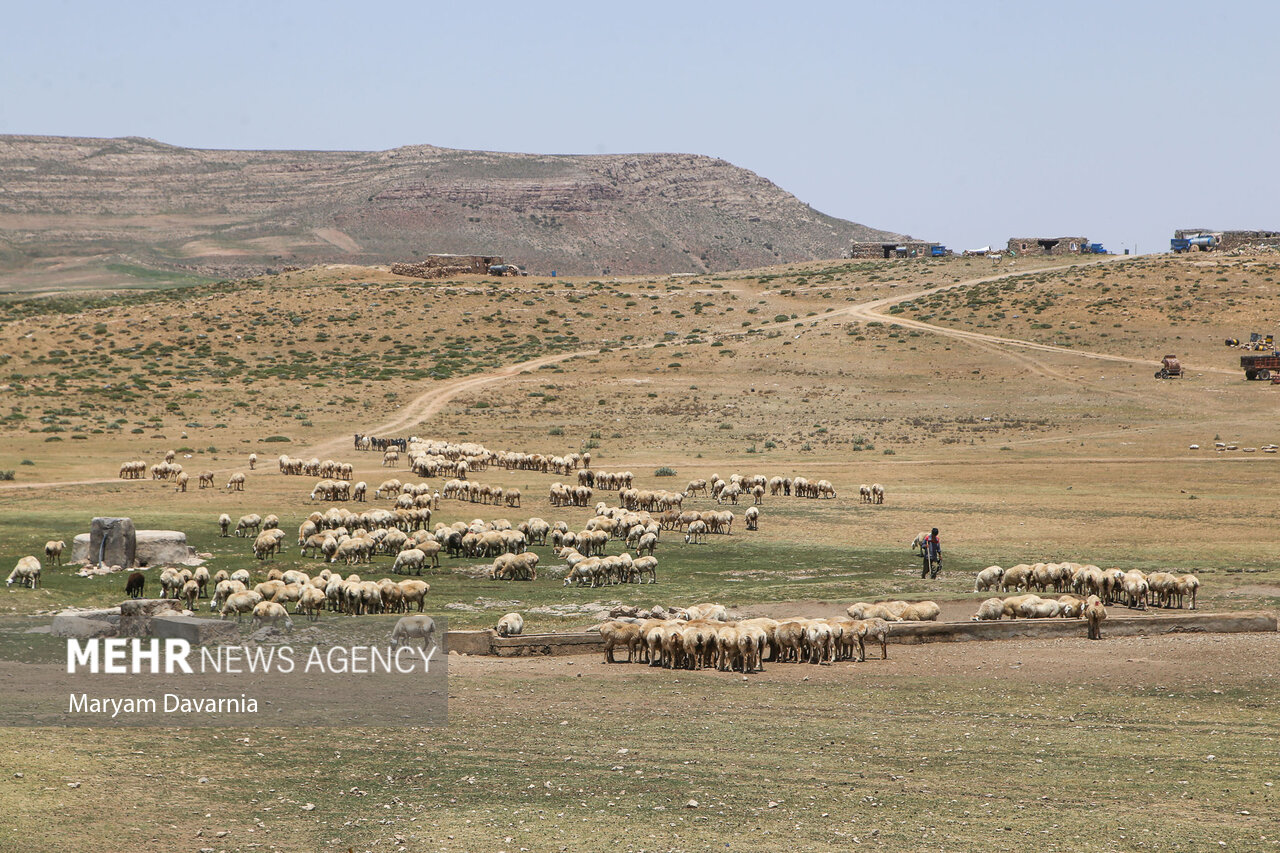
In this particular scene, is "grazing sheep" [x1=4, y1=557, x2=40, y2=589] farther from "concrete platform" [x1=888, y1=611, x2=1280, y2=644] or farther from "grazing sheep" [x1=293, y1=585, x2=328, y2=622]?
"concrete platform" [x1=888, y1=611, x2=1280, y2=644]

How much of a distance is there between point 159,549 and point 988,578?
58.4ft

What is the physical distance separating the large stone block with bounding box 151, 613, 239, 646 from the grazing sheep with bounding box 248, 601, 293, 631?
2.78ft

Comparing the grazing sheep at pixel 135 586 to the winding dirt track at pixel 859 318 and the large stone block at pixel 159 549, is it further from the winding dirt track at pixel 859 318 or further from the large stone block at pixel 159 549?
the winding dirt track at pixel 859 318

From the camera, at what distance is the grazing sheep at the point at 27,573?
1046 inches

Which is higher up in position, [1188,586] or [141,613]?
[141,613]

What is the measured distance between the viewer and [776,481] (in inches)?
1832

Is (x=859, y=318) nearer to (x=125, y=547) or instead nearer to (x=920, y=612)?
(x=125, y=547)

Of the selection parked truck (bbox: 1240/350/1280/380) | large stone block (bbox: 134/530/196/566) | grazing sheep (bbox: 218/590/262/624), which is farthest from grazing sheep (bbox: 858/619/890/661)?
parked truck (bbox: 1240/350/1280/380)

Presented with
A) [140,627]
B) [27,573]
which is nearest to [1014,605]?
[140,627]

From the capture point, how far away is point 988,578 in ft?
89.3

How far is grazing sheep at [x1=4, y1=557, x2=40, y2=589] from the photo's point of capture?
26.6 meters

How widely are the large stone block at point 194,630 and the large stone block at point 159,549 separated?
8509mm

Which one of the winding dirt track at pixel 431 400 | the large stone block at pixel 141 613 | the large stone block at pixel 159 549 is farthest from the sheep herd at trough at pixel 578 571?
the winding dirt track at pixel 431 400

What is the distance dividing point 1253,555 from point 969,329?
59.3m
